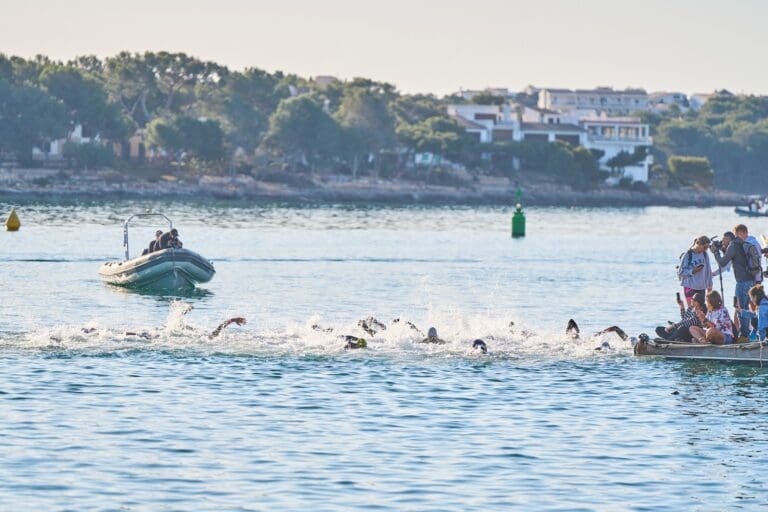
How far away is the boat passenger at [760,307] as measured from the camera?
29156mm

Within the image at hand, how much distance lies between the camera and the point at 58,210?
4958 inches

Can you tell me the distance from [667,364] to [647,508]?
12058 millimetres

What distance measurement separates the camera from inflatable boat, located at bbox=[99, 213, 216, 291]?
51125 mm

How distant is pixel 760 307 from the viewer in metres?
29.8

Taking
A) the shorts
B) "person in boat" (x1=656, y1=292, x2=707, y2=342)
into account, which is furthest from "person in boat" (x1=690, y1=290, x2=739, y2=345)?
the shorts

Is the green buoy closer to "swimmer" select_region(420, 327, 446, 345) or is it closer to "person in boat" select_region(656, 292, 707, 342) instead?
"swimmer" select_region(420, 327, 446, 345)

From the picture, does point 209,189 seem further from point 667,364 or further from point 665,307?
point 667,364

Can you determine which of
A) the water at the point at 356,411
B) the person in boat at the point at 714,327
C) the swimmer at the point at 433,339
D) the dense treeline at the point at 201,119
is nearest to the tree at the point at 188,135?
the dense treeline at the point at 201,119

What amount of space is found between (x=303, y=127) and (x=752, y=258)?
149578 mm

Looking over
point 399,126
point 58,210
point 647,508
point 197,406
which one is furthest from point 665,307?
point 399,126

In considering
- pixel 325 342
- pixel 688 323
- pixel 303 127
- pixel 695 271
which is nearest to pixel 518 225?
pixel 325 342

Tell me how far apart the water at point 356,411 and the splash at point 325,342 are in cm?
8

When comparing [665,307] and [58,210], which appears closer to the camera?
[665,307]

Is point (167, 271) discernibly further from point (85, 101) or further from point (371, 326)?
point (85, 101)
